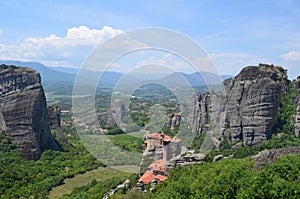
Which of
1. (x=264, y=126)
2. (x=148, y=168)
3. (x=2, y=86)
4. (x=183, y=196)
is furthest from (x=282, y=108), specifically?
(x=2, y=86)

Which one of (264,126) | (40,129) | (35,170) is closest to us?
(35,170)

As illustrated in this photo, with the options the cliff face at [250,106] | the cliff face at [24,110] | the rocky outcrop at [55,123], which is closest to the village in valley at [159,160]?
the cliff face at [250,106]

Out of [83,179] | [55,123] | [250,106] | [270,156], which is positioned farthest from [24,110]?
[270,156]

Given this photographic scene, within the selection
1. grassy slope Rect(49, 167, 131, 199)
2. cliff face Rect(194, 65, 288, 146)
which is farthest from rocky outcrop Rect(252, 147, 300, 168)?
cliff face Rect(194, 65, 288, 146)

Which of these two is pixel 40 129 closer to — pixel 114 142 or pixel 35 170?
pixel 35 170

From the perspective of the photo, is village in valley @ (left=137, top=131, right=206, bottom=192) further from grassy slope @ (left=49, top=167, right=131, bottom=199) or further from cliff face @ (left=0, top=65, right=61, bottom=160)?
cliff face @ (left=0, top=65, right=61, bottom=160)

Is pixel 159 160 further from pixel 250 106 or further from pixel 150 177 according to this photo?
pixel 250 106

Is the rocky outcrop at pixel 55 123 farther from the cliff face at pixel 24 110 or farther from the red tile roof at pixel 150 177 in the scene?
the red tile roof at pixel 150 177

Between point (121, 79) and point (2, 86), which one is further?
point (2, 86)
